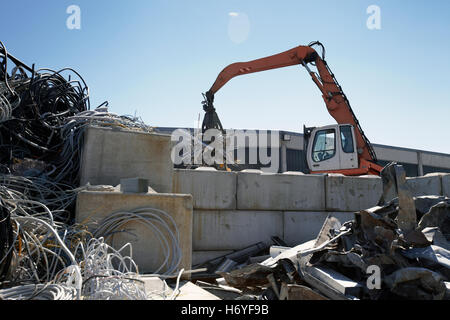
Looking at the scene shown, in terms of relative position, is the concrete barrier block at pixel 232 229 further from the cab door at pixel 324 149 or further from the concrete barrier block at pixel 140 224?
the cab door at pixel 324 149

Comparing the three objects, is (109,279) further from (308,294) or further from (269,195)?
(269,195)

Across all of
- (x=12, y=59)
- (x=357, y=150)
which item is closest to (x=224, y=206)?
(x=12, y=59)

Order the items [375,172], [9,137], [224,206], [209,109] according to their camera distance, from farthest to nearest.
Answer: [209,109] < [375,172] < [224,206] < [9,137]

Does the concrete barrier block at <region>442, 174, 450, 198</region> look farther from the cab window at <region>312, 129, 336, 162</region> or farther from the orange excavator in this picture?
the cab window at <region>312, 129, 336, 162</region>

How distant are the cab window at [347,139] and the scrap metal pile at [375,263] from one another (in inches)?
188

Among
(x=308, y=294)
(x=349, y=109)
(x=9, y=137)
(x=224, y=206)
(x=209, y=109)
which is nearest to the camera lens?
(x=308, y=294)

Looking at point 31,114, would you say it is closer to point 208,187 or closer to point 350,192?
point 208,187

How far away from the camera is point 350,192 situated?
6910 mm

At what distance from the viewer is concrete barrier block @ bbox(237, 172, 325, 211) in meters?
6.34

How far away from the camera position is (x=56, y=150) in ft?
16.7

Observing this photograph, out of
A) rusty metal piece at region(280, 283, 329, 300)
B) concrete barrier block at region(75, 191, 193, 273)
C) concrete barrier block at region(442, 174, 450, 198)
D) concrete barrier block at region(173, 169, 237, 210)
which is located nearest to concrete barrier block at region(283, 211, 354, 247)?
concrete barrier block at region(173, 169, 237, 210)

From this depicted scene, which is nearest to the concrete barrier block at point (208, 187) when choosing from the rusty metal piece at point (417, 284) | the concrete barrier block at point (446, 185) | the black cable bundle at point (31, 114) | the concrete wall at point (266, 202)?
the concrete wall at point (266, 202)

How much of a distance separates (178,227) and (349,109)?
25.2 feet

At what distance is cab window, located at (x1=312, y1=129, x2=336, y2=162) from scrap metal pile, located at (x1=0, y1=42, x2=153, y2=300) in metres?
5.35
